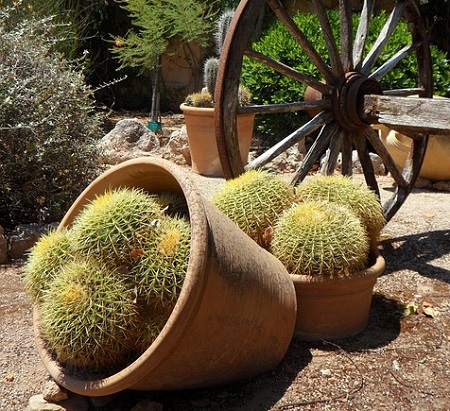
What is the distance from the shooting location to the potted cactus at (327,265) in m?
2.93

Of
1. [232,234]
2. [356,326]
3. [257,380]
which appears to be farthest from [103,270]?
[356,326]

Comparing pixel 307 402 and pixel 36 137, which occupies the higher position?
pixel 36 137

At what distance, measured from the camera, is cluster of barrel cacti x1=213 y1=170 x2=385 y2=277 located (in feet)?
9.62

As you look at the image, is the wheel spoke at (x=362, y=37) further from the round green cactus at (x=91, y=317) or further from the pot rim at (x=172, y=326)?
the round green cactus at (x=91, y=317)

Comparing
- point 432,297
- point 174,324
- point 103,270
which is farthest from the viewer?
point 432,297

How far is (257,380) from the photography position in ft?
8.87

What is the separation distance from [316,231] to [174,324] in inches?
39.6

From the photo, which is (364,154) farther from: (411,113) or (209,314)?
(209,314)

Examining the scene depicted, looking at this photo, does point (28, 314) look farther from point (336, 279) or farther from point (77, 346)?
point (336, 279)

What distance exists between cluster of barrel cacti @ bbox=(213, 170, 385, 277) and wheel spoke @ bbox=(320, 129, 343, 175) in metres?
0.63

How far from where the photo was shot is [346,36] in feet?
13.7

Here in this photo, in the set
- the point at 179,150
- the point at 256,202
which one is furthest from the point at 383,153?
the point at 179,150

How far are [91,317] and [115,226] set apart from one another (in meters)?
0.36

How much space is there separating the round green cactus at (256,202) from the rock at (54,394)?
1140mm
